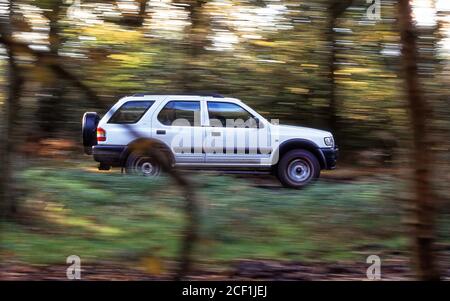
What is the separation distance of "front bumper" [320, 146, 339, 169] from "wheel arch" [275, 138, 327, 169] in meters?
0.06

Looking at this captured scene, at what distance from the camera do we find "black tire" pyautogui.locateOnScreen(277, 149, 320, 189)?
7.20 m

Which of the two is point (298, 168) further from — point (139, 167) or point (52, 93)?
point (52, 93)

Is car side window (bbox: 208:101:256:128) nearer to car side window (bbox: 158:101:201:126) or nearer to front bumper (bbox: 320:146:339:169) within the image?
car side window (bbox: 158:101:201:126)

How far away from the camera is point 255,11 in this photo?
7.04m

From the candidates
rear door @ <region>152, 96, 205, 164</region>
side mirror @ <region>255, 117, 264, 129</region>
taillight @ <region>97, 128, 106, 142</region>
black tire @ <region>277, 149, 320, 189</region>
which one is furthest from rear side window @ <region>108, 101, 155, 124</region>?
black tire @ <region>277, 149, 320, 189</region>

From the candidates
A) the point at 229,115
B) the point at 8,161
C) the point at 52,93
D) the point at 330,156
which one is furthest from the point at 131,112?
the point at 330,156

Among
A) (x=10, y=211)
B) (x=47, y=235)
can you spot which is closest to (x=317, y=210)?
(x=47, y=235)

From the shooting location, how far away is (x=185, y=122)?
694cm

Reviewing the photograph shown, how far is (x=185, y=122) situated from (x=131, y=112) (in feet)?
5.06

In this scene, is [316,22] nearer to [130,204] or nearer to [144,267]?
[130,204]

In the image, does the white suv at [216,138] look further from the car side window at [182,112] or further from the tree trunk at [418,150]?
the tree trunk at [418,150]

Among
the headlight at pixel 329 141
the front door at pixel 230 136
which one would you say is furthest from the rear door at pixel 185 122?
the headlight at pixel 329 141

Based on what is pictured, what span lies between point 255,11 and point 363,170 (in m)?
2.45
